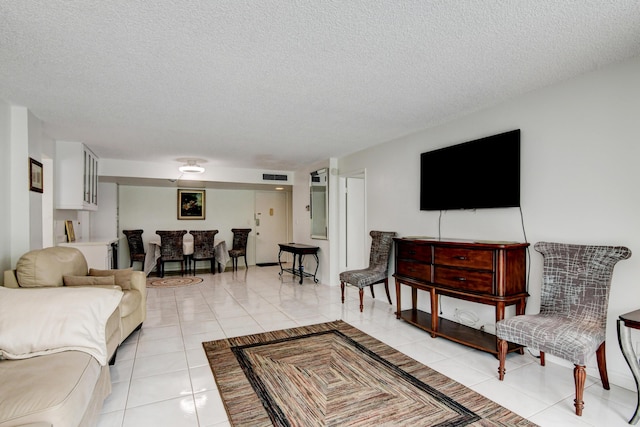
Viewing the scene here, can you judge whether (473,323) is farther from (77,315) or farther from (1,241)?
(1,241)

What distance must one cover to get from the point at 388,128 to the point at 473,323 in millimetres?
2306

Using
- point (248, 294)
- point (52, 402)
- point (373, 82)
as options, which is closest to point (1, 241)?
point (52, 402)

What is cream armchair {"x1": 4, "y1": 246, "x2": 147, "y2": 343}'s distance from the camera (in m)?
2.34

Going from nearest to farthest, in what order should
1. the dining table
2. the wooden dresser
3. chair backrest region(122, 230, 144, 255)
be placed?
the wooden dresser < chair backrest region(122, 230, 144, 255) < the dining table

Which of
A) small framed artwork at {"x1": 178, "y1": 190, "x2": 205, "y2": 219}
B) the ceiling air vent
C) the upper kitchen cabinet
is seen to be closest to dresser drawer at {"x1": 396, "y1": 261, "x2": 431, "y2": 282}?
the ceiling air vent

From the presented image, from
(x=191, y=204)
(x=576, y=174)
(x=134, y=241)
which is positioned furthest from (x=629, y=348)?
(x=191, y=204)

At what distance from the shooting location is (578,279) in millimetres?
2330

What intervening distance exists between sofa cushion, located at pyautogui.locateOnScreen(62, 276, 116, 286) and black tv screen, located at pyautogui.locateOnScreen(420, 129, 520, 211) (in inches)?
130

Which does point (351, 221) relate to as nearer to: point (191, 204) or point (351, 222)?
point (351, 222)

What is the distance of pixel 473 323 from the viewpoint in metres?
3.27

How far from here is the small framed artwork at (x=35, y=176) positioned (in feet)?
10.5

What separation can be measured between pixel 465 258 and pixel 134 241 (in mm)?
6246

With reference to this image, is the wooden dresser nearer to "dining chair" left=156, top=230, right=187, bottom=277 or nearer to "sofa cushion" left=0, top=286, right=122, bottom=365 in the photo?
"sofa cushion" left=0, top=286, right=122, bottom=365

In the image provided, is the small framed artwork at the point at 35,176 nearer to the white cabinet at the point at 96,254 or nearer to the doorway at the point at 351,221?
the white cabinet at the point at 96,254
